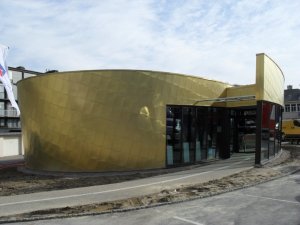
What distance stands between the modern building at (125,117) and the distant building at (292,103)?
67.3m

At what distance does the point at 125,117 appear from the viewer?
1997cm

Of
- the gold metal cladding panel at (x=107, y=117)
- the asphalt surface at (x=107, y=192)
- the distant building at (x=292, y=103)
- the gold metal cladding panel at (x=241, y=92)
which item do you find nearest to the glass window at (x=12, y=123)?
the distant building at (x=292, y=103)

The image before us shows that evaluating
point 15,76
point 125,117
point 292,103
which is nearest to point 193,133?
point 125,117

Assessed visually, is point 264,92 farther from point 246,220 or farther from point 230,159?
point 246,220

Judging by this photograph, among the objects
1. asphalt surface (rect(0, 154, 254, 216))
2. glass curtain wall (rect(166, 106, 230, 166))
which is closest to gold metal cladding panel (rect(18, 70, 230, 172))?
glass curtain wall (rect(166, 106, 230, 166))

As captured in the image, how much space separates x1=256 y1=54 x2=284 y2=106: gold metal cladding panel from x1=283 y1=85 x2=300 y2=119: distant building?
211ft

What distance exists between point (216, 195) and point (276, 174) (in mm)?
4881

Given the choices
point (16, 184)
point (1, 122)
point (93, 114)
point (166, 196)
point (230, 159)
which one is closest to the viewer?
point (166, 196)

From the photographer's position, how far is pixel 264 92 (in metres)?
20.9

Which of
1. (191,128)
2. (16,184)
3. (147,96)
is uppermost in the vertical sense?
(147,96)

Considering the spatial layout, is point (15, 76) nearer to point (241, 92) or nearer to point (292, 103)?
point (292, 103)

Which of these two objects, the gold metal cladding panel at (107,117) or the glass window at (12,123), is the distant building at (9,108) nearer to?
the glass window at (12,123)

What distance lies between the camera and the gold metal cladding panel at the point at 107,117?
1997 centimetres

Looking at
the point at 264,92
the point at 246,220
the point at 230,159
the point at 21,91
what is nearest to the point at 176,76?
the point at 264,92
